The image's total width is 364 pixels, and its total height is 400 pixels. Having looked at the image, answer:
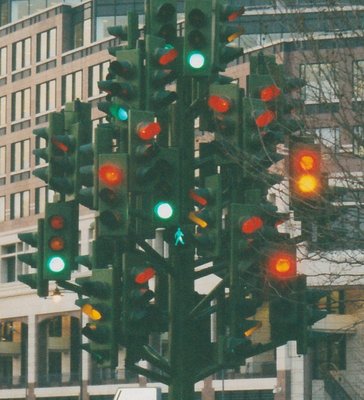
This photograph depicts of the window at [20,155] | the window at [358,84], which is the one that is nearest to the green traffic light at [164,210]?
the window at [358,84]

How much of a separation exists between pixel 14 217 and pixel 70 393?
10288 millimetres

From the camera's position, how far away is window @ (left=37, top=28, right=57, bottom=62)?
296 feet

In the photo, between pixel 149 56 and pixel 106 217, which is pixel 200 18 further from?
pixel 106 217

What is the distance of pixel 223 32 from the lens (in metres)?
16.7

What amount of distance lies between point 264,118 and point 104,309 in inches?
99.5

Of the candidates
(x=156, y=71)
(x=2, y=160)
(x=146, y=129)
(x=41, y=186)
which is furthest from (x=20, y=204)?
(x=146, y=129)

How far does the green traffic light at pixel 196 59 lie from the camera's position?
16.5 meters

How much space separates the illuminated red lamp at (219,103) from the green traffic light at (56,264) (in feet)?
7.36

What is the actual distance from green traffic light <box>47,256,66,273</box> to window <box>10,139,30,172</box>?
73543 millimetres

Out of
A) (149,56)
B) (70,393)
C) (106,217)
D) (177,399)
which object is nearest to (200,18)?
(149,56)

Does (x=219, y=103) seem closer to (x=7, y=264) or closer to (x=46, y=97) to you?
(x=46, y=97)

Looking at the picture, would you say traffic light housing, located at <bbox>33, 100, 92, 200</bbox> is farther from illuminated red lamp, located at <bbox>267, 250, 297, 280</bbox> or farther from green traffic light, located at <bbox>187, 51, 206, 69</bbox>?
illuminated red lamp, located at <bbox>267, 250, 297, 280</bbox>

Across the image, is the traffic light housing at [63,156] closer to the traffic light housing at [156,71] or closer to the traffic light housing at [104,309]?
the traffic light housing at [104,309]

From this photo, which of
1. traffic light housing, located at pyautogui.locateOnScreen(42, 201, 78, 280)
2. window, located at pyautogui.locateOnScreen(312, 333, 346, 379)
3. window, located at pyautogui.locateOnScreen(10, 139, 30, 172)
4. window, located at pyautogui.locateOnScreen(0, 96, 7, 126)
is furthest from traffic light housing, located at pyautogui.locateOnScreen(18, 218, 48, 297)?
window, located at pyautogui.locateOnScreen(0, 96, 7, 126)
